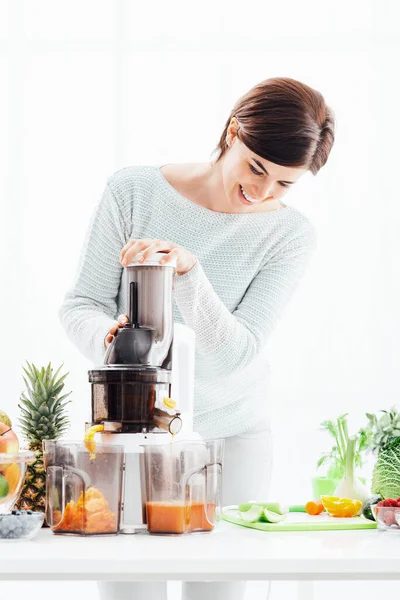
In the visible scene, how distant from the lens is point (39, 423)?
5.20 ft

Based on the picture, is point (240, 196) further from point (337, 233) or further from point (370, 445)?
point (337, 233)

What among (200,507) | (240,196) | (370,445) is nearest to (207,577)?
(200,507)

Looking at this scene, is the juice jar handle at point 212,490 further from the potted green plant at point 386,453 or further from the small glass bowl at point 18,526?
the potted green plant at point 386,453

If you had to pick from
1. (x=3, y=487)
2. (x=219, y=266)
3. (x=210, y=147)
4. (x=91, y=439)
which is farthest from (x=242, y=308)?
(x=210, y=147)

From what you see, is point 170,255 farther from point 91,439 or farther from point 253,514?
point 253,514

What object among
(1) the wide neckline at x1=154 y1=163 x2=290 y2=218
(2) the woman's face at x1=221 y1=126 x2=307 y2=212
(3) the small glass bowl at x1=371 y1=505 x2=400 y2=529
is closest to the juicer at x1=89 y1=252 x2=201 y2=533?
(3) the small glass bowl at x1=371 y1=505 x2=400 y2=529

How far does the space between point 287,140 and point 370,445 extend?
0.70m

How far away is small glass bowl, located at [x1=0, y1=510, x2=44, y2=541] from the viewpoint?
1.37 m

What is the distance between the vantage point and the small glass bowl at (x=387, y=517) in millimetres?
1514

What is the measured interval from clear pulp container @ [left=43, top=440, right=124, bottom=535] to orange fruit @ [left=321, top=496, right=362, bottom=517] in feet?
1.46

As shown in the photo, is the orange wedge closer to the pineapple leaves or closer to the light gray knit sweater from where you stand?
the pineapple leaves

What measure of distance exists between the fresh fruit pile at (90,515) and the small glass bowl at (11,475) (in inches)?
3.7

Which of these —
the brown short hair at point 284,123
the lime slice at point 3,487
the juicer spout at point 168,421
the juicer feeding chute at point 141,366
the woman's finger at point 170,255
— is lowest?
the lime slice at point 3,487

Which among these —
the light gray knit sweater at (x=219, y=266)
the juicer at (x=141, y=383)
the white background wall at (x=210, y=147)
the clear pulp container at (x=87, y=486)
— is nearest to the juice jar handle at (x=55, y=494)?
the clear pulp container at (x=87, y=486)
